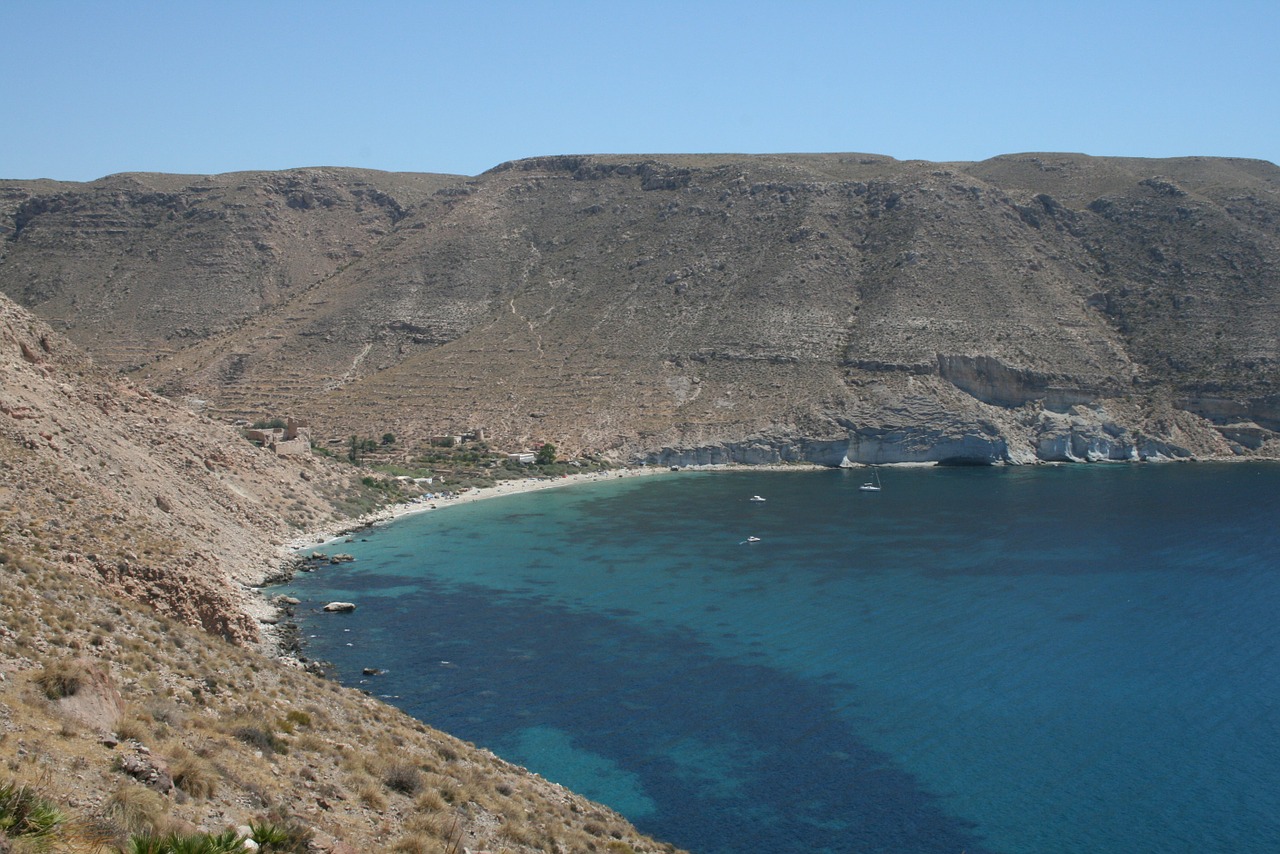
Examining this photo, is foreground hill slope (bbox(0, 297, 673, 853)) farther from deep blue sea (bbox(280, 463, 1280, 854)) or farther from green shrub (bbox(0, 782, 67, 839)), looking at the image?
deep blue sea (bbox(280, 463, 1280, 854))

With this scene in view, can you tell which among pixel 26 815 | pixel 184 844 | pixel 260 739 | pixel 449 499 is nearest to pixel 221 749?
pixel 260 739

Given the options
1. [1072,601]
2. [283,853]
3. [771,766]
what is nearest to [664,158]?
[1072,601]

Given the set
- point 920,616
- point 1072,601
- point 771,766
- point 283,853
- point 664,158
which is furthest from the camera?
point 664,158

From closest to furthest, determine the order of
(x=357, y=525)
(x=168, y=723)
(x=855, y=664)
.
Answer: (x=168, y=723) < (x=855, y=664) < (x=357, y=525)

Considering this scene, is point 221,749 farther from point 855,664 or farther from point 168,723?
point 855,664

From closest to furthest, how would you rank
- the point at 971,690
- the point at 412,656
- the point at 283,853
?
the point at 283,853 < the point at 971,690 < the point at 412,656

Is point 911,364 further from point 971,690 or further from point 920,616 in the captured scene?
point 971,690

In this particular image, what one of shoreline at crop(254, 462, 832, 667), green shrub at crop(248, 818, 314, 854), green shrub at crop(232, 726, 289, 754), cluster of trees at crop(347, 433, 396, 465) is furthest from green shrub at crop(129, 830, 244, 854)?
cluster of trees at crop(347, 433, 396, 465)
